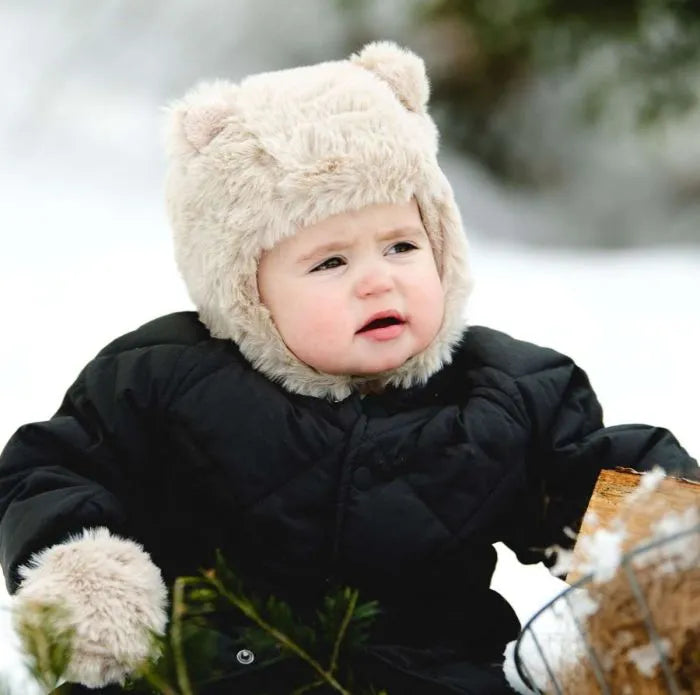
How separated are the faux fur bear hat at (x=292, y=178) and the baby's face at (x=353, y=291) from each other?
0.01 meters

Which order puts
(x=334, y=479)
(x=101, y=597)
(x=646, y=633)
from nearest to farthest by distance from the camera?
(x=646, y=633) → (x=101, y=597) → (x=334, y=479)

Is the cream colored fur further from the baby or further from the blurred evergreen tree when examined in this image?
the blurred evergreen tree

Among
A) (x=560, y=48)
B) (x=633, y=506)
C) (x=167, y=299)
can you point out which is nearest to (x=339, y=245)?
(x=633, y=506)

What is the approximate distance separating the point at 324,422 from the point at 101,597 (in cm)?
22

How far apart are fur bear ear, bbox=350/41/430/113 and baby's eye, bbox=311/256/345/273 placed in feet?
0.52

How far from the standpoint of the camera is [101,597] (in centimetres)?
88

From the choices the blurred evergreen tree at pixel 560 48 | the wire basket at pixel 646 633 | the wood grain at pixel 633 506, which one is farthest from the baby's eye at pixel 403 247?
the blurred evergreen tree at pixel 560 48

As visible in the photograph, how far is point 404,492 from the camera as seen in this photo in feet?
3.23

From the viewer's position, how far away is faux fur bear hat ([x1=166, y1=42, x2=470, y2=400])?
37.9 inches

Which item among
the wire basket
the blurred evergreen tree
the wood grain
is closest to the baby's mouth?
the wood grain

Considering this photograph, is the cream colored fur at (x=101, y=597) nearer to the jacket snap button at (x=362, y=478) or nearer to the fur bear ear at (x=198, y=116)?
the jacket snap button at (x=362, y=478)

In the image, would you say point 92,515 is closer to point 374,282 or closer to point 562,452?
point 374,282

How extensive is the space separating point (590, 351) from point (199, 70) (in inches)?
31.0

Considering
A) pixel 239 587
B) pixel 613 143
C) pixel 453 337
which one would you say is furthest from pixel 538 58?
pixel 239 587
